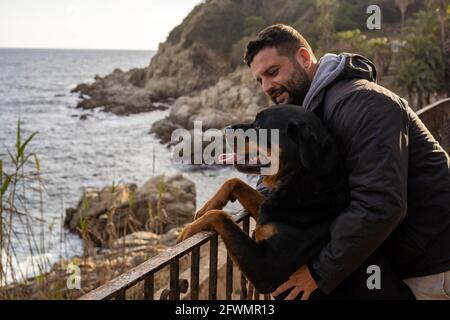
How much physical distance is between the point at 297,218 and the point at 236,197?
0.65 metres

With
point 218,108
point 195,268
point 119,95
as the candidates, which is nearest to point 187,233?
point 195,268

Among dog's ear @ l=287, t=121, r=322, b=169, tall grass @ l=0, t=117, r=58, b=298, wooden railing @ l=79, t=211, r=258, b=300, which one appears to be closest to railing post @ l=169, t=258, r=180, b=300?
wooden railing @ l=79, t=211, r=258, b=300

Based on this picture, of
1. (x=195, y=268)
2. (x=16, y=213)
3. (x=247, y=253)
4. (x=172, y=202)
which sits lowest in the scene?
(x=172, y=202)

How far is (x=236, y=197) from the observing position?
308 centimetres

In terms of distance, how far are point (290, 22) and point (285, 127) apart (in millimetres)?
69525

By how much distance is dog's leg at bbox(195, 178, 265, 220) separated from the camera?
301 centimetres

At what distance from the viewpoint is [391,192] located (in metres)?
2.24

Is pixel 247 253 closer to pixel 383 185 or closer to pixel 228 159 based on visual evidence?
pixel 228 159

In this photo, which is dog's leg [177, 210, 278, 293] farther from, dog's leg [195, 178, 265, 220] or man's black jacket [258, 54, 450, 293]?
dog's leg [195, 178, 265, 220]

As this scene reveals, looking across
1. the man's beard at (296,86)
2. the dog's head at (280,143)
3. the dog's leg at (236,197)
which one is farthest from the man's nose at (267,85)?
the dog's leg at (236,197)

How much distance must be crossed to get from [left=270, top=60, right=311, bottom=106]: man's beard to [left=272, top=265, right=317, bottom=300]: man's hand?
1.03 metres

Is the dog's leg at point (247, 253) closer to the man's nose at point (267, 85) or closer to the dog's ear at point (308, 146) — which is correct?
the dog's ear at point (308, 146)
